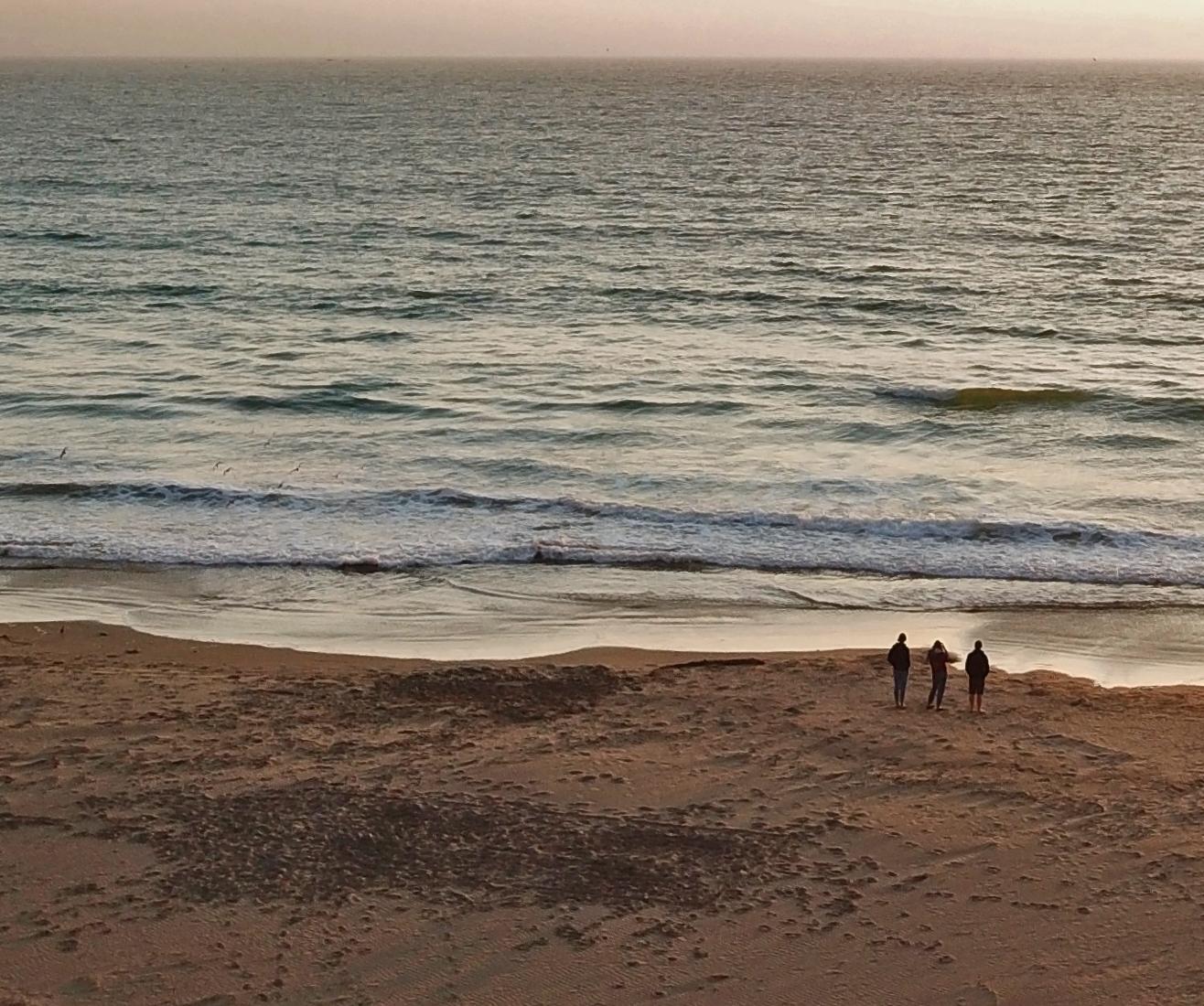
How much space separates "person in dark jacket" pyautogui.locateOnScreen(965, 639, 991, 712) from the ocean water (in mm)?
4329

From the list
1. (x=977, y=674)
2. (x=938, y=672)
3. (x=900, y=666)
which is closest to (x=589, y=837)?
(x=900, y=666)

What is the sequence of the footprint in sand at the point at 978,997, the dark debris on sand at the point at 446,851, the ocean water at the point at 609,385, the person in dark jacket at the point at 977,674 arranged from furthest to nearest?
the ocean water at the point at 609,385 → the person in dark jacket at the point at 977,674 → the dark debris on sand at the point at 446,851 → the footprint in sand at the point at 978,997

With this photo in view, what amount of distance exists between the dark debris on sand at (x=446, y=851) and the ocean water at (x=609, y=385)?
6.81 metres

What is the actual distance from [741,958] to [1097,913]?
118 inches

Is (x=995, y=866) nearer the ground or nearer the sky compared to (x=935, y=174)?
nearer the ground

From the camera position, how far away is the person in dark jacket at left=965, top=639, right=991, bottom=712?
15.9m

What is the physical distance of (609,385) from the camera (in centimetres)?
3338

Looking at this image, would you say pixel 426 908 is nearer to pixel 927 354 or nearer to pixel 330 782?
pixel 330 782

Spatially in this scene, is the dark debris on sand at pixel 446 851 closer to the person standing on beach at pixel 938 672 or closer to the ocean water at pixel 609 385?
the person standing on beach at pixel 938 672

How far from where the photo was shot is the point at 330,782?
554 inches

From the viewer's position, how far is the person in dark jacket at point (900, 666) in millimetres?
16047

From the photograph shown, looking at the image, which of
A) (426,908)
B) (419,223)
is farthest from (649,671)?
(419,223)

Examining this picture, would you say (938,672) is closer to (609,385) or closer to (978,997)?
(978,997)

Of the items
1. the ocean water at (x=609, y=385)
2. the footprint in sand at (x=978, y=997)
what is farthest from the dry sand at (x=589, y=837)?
the ocean water at (x=609, y=385)
